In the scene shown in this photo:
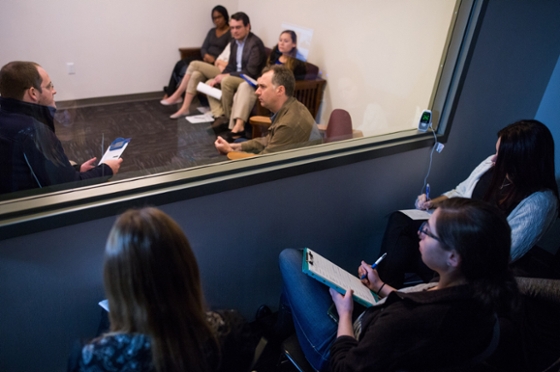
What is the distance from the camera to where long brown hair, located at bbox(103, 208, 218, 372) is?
80 centimetres

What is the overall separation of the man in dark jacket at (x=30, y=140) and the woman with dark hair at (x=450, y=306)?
108 cm

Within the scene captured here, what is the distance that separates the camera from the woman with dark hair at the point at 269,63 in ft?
11.4

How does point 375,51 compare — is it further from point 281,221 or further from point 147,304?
point 147,304

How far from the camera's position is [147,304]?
2.66 ft

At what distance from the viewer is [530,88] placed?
2422 millimetres

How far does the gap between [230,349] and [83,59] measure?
3.97 m

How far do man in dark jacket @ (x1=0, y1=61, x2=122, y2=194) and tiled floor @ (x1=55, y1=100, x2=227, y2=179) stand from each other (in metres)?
0.14

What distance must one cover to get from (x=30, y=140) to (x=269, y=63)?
9.41 ft

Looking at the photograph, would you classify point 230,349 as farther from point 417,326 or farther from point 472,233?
point 472,233

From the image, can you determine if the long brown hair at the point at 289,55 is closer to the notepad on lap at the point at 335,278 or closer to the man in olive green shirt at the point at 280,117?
the man in olive green shirt at the point at 280,117

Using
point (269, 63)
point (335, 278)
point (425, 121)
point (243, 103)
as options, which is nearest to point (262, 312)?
point (335, 278)

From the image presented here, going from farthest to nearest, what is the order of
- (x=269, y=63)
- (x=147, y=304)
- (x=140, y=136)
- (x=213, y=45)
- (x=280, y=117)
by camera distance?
(x=213, y=45)
(x=269, y=63)
(x=140, y=136)
(x=280, y=117)
(x=147, y=304)

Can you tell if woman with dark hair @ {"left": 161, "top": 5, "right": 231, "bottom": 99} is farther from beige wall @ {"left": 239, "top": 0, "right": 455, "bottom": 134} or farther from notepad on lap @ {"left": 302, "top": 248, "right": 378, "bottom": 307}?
notepad on lap @ {"left": 302, "top": 248, "right": 378, "bottom": 307}

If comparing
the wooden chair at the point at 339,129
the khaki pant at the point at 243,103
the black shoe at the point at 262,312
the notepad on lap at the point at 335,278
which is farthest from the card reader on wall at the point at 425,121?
the khaki pant at the point at 243,103
